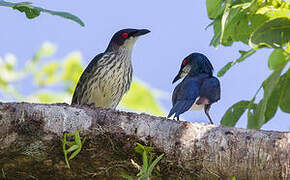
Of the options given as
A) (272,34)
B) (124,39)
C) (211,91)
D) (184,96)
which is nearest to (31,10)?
(272,34)

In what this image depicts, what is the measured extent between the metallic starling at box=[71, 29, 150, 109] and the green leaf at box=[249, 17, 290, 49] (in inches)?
115

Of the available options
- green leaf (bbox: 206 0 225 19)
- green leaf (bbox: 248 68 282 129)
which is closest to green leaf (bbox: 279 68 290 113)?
green leaf (bbox: 248 68 282 129)

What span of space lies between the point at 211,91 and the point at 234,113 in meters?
1.12

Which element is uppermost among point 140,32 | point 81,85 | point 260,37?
point 140,32

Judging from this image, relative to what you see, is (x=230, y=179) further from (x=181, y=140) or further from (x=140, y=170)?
(x=140, y=170)

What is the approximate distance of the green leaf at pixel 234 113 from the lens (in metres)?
3.34

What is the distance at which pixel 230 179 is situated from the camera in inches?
109

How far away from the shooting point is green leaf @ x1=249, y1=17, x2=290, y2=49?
260 cm

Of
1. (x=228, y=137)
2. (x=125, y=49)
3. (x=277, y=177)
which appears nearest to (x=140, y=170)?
(x=228, y=137)

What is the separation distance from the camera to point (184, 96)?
4.30m

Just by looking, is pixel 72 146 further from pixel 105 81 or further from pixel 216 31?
pixel 105 81

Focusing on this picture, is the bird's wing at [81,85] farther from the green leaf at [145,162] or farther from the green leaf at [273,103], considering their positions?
the green leaf at [145,162]

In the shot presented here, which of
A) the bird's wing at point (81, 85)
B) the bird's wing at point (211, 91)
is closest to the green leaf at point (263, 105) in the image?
the bird's wing at point (211, 91)

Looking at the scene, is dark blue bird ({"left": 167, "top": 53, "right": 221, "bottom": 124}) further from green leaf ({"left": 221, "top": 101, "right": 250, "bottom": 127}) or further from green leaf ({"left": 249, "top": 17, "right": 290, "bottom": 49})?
green leaf ({"left": 249, "top": 17, "right": 290, "bottom": 49})
